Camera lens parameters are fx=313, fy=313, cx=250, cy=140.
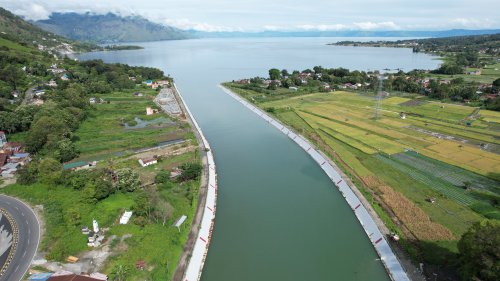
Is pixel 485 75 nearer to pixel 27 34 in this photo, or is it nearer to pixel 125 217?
pixel 125 217

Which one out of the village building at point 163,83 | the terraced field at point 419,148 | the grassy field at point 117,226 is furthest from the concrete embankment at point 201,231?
the village building at point 163,83

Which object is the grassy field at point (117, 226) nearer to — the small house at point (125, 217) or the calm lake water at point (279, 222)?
the small house at point (125, 217)

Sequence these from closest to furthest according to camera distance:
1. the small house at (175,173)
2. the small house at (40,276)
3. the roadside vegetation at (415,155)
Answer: the small house at (40,276) → the roadside vegetation at (415,155) → the small house at (175,173)

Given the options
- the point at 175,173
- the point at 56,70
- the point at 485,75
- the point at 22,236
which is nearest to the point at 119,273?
the point at 22,236

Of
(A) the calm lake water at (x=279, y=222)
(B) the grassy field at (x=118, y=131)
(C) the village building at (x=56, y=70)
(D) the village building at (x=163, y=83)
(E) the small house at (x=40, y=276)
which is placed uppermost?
(C) the village building at (x=56, y=70)

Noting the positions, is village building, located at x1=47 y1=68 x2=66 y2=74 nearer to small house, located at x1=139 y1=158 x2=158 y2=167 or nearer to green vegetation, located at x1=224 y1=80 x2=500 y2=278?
green vegetation, located at x1=224 y1=80 x2=500 y2=278

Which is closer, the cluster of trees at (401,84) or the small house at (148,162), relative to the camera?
the small house at (148,162)
